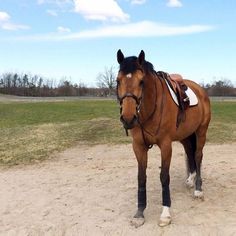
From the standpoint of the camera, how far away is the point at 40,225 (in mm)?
5457

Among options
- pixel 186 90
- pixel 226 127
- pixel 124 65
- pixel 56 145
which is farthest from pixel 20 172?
pixel 226 127

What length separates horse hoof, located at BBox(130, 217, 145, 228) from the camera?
5293 mm

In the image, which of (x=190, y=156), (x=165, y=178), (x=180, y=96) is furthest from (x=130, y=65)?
(x=190, y=156)

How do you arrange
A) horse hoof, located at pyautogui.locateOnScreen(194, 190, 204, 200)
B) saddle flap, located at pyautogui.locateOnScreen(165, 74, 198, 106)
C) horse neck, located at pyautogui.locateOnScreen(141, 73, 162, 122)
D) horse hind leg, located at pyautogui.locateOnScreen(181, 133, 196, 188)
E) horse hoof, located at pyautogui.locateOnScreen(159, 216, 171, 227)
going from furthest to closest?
horse hind leg, located at pyautogui.locateOnScreen(181, 133, 196, 188)
horse hoof, located at pyautogui.locateOnScreen(194, 190, 204, 200)
saddle flap, located at pyautogui.locateOnScreen(165, 74, 198, 106)
horse hoof, located at pyautogui.locateOnScreen(159, 216, 171, 227)
horse neck, located at pyautogui.locateOnScreen(141, 73, 162, 122)

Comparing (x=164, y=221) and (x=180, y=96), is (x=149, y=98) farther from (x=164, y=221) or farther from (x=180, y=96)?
(x=164, y=221)

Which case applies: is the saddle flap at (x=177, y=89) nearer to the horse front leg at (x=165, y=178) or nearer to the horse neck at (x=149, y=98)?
the horse neck at (x=149, y=98)

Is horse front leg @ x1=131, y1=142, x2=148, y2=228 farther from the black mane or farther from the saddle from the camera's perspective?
the black mane

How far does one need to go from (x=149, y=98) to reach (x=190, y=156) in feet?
7.27

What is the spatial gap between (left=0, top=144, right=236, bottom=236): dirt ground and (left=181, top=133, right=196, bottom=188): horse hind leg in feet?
0.56

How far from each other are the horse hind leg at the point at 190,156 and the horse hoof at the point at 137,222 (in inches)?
72.1

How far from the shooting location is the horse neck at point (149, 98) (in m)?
5.11

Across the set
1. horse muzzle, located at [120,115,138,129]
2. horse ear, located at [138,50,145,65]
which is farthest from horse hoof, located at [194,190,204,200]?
horse ear, located at [138,50,145,65]

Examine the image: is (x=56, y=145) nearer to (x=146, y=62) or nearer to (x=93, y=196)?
(x=93, y=196)

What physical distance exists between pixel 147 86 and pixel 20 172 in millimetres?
4864
